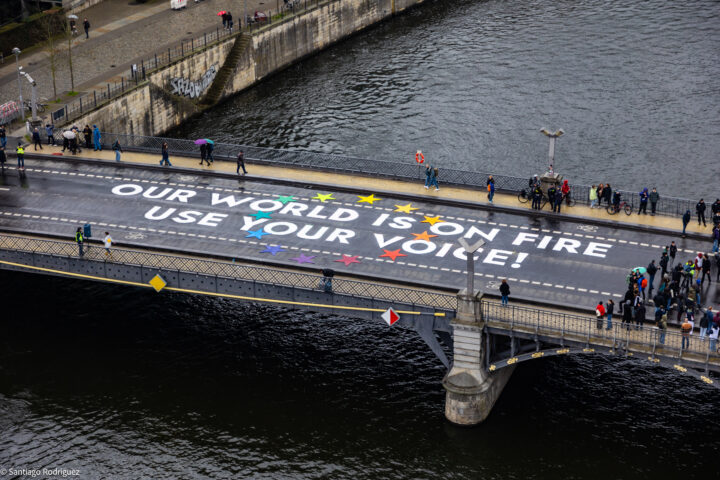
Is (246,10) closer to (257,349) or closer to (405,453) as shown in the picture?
(257,349)

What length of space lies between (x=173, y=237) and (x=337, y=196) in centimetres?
1160

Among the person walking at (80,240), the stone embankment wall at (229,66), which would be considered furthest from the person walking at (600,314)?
the stone embankment wall at (229,66)

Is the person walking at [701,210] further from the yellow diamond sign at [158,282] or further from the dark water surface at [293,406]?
the yellow diamond sign at [158,282]

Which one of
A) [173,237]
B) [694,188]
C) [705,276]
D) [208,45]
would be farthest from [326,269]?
[208,45]

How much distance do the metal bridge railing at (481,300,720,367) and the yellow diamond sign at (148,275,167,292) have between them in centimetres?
1814

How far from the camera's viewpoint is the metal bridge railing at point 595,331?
61.9 m

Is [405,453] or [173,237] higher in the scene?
[173,237]

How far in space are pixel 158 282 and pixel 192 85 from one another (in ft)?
159

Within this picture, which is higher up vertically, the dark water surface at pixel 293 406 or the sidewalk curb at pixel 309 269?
the sidewalk curb at pixel 309 269

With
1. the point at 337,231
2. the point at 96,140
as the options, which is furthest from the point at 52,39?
the point at 337,231

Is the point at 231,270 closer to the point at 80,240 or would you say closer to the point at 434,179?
the point at 80,240

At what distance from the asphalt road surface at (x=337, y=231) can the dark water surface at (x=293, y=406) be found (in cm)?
572

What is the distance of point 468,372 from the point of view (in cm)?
6519

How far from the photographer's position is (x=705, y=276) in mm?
70000
